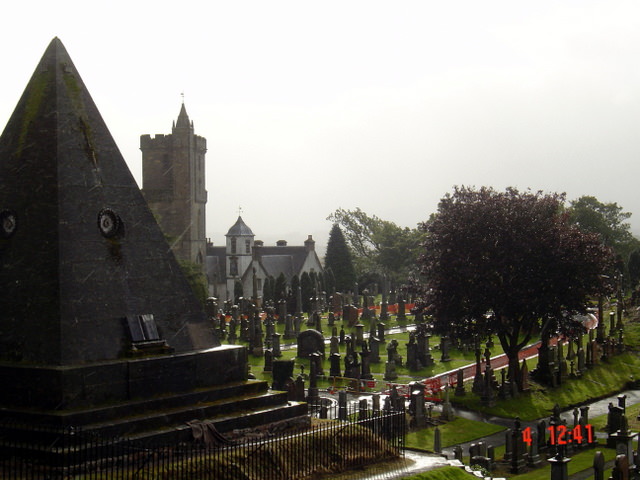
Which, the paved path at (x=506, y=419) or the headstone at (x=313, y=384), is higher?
the headstone at (x=313, y=384)

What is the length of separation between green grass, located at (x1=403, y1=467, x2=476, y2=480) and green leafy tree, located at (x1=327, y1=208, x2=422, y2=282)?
58.1 meters

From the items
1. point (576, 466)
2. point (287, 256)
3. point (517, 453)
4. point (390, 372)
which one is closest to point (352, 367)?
point (390, 372)

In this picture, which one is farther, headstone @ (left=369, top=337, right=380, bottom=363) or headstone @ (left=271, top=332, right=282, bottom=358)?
headstone @ (left=271, top=332, right=282, bottom=358)

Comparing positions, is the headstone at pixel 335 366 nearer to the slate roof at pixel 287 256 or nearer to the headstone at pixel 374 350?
the headstone at pixel 374 350

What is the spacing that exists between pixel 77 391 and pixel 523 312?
18460 mm

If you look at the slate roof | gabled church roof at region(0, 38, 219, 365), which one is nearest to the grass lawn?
gabled church roof at region(0, 38, 219, 365)

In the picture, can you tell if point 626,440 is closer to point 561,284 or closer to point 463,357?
point 561,284

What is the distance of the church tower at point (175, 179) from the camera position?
66062mm

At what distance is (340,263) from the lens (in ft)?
244

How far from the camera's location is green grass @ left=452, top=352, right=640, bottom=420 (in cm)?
2588

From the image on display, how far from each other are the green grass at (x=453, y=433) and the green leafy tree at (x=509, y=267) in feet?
15.1

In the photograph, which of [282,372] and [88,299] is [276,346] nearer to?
[282,372]
